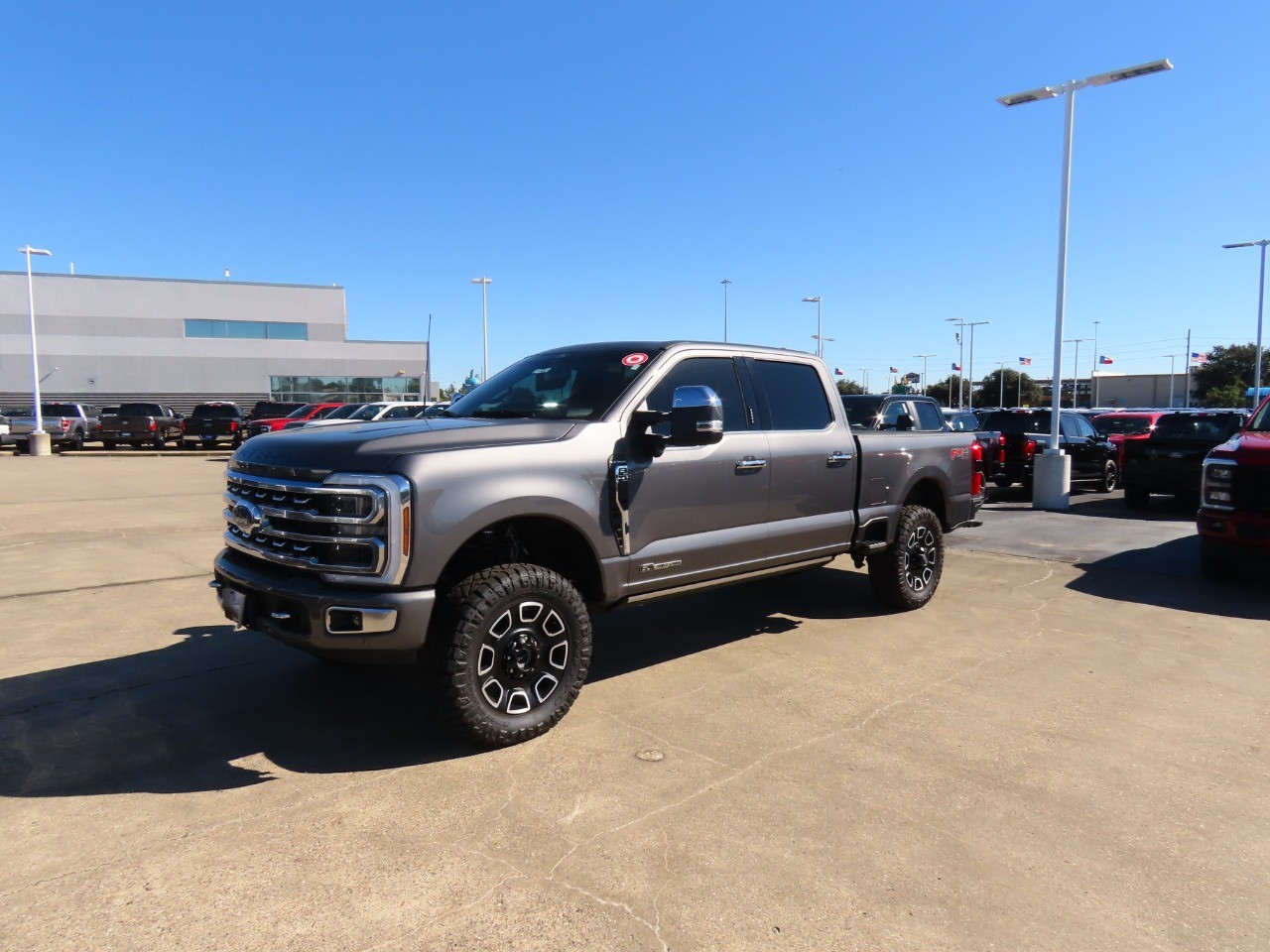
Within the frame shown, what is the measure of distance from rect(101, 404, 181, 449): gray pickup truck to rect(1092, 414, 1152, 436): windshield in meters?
29.1

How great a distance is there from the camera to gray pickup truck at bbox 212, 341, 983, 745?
3533mm

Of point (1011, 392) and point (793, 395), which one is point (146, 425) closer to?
point (793, 395)

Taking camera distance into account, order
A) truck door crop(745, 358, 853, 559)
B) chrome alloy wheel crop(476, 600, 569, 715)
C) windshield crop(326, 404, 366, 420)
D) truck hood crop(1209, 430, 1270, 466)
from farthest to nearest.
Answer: windshield crop(326, 404, 366, 420), truck hood crop(1209, 430, 1270, 466), truck door crop(745, 358, 853, 559), chrome alloy wheel crop(476, 600, 569, 715)

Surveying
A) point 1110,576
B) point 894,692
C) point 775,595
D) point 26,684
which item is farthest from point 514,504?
point 1110,576

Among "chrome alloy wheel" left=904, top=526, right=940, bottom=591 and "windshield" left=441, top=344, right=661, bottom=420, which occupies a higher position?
"windshield" left=441, top=344, right=661, bottom=420

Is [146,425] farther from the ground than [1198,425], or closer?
closer

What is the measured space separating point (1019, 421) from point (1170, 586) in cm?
867

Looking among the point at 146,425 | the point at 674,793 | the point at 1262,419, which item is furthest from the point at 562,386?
the point at 146,425

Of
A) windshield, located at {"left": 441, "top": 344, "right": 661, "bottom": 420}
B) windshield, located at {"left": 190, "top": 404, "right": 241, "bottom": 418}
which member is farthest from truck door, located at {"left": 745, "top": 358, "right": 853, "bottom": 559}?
windshield, located at {"left": 190, "top": 404, "right": 241, "bottom": 418}

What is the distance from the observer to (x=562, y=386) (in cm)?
488

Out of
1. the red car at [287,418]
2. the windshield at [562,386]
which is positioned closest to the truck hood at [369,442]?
the windshield at [562,386]

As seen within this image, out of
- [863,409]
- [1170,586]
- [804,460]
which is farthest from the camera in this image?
[863,409]

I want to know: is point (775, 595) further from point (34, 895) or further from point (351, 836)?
point (34, 895)

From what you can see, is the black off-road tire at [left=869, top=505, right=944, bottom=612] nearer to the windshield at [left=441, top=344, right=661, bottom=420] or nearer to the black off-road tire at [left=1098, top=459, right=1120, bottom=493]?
the windshield at [left=441, top=344, right=661, bottom=420]
